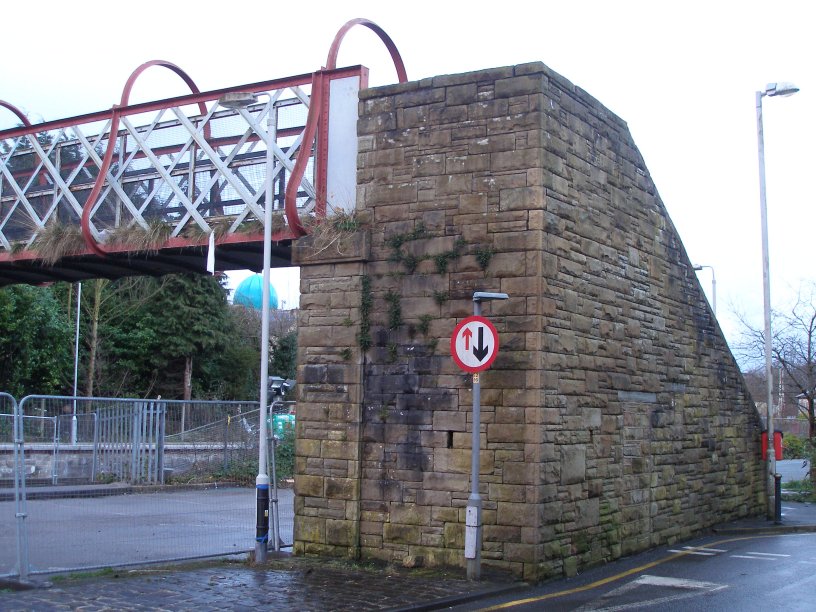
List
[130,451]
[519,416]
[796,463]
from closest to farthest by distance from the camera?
[519,416], [130,451], [796,463]

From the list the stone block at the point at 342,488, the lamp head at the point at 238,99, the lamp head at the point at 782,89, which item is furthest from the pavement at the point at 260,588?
the lamp head at the point at 782,89

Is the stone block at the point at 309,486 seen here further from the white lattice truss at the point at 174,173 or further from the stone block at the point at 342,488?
the white lattice truss at the point at 174,173

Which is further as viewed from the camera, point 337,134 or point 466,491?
point 337,134

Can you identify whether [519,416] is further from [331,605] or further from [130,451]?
[130,451]

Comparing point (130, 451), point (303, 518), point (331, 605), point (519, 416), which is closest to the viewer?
point (331, 605)

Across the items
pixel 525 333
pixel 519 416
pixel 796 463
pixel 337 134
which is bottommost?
pixel 796 463

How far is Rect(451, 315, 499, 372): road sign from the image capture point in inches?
410

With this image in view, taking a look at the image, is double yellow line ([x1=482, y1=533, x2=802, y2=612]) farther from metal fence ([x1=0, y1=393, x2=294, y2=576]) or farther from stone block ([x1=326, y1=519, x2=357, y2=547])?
metal fence ([x1=0, y1=393, x2=294, y2=576])

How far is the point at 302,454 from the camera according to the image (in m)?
12.1

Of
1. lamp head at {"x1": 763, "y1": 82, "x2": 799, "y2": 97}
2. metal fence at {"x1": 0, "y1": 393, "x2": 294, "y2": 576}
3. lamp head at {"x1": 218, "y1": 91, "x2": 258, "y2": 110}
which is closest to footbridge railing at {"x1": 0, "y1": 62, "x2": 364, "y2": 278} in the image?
lamp head at {"x1": 218, "y1": 91, "x2": 258, "y2": 110}

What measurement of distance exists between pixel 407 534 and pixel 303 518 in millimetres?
1521

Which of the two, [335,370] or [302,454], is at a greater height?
[335,370]

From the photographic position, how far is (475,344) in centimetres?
1052

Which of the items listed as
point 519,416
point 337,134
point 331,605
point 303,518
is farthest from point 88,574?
point 337,134
